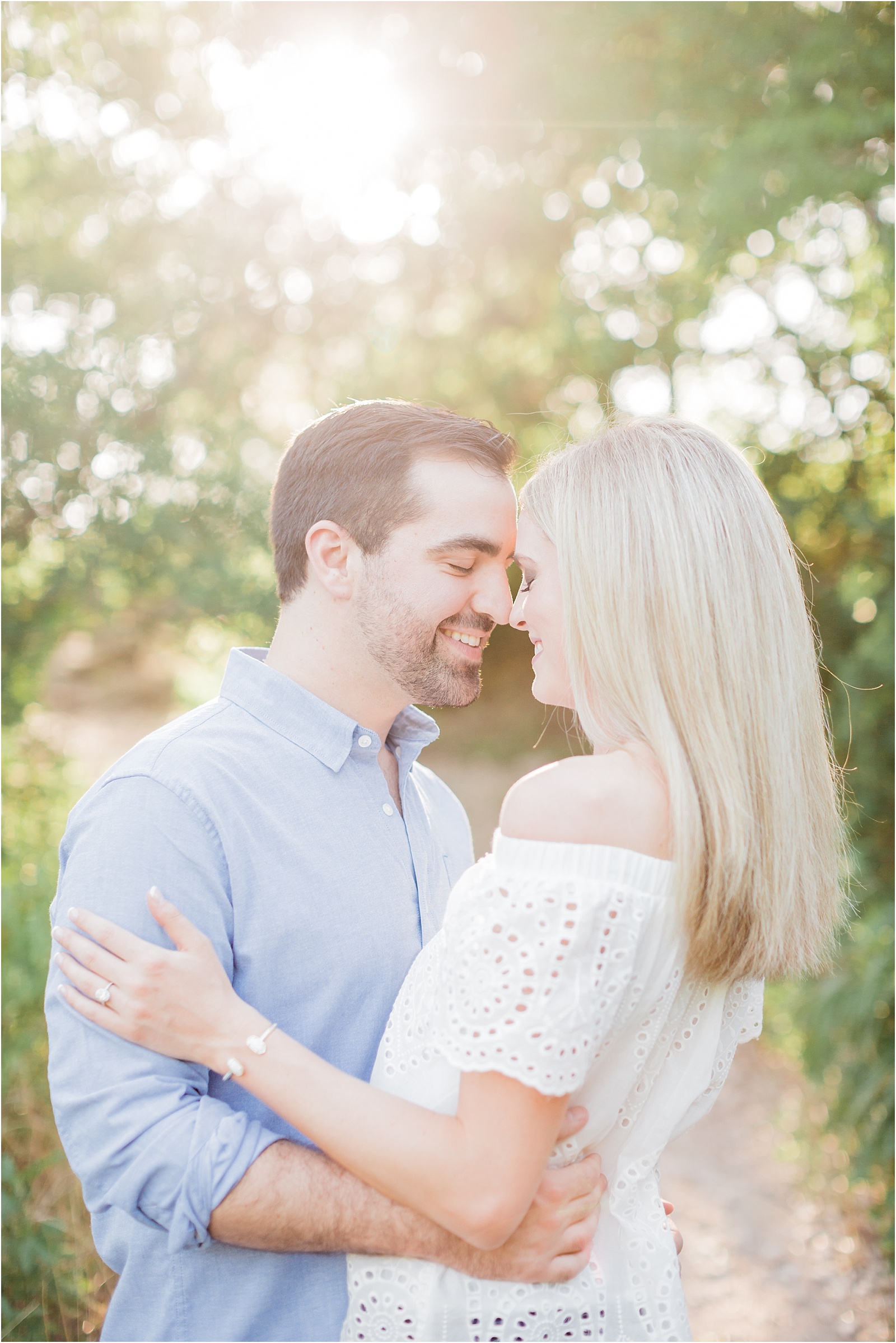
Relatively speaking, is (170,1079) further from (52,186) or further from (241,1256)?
(52,186)

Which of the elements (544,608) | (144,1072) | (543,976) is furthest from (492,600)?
(144,1072)

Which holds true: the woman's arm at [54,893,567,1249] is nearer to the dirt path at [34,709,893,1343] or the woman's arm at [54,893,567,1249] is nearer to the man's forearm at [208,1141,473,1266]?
the man's forearm at [208,1141,473,1266]

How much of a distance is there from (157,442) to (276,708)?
12.3 feet

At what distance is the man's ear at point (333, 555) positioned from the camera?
2.10m

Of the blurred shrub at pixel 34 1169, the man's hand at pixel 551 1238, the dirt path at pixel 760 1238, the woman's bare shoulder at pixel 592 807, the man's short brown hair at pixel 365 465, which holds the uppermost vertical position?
the man's short brown hair at pixel 365 465

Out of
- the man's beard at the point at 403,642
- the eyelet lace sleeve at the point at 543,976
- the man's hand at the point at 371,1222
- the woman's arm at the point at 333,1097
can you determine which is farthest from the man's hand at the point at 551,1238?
the man's beard at the point at 403,642

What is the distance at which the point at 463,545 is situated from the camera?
2.10 metres

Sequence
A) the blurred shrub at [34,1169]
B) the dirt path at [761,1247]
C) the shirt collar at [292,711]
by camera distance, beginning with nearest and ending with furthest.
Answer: the shirt collar at [292,711], the blurred shrub at [34,1169], the dirt path at [761,1247]

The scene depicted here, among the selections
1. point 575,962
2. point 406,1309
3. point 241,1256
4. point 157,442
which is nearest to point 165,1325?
point 241,1256

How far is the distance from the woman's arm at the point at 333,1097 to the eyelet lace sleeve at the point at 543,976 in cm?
5

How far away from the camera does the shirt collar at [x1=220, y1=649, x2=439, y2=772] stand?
1.89 meters

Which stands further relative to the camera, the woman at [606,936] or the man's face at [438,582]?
the man's face at [438,582]

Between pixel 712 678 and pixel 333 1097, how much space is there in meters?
0.83

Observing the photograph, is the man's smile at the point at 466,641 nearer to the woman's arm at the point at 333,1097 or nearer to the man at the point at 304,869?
the man at the point at 304,869
